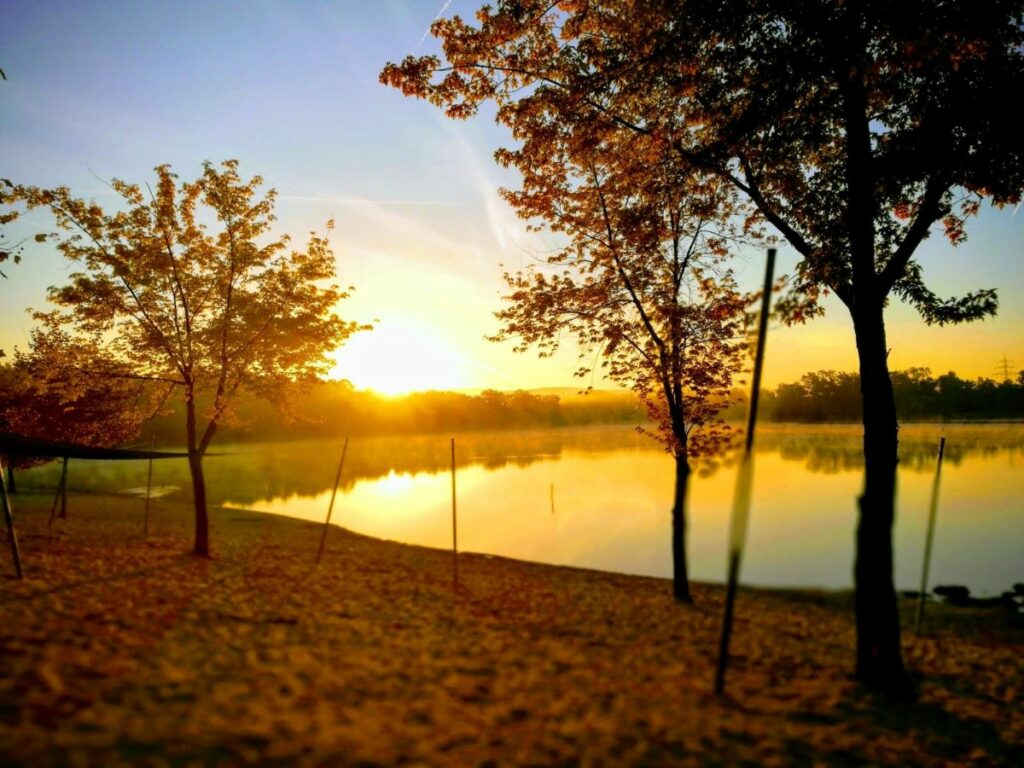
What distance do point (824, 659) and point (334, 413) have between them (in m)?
130

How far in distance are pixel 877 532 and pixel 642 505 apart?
35395mm

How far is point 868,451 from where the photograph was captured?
834 centimetres

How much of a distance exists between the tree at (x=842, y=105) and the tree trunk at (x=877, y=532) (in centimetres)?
2

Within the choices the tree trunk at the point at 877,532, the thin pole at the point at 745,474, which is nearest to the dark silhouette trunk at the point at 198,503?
the thin pole at the point at 745,474

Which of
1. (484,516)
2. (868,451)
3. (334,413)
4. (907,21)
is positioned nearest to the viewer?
(907,21)

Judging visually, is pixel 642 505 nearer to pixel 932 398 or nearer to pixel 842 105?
pixel 842 105

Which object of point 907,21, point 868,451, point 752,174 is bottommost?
point 868,451

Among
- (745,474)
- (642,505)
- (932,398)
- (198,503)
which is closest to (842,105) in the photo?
(745,474)

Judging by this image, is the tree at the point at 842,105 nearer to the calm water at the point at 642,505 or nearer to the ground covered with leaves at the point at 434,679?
the ground covered with leaves at the point at 434,679

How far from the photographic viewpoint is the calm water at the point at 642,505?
2591 cm

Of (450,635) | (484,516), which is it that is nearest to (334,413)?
(484,516)

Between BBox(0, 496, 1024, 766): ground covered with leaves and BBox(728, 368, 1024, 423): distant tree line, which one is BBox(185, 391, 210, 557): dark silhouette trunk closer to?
BBox(0, 496, 1024, 766): ground covered with leaves

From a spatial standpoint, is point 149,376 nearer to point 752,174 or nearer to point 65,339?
point 65,339

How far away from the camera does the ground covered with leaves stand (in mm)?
4863
